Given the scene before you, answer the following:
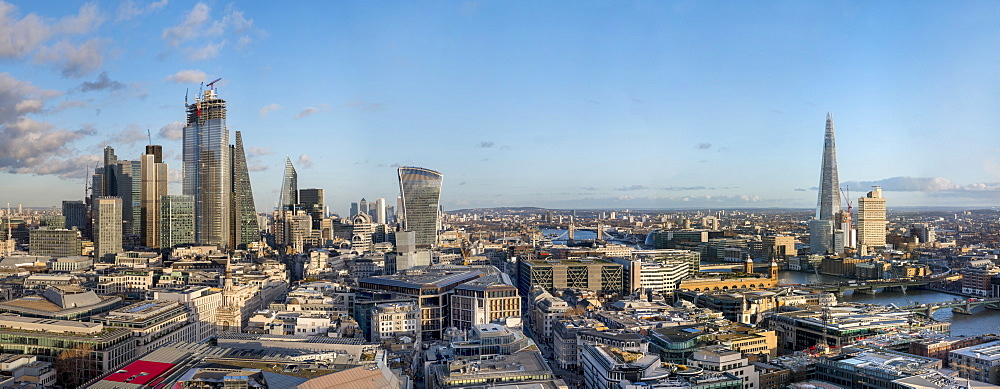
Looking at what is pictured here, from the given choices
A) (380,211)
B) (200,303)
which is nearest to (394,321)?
(200,303)

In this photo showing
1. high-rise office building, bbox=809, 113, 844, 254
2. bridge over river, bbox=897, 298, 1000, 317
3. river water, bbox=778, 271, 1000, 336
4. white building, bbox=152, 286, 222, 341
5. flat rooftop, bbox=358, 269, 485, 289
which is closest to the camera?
white building, bbox=152, 286, 222, 341

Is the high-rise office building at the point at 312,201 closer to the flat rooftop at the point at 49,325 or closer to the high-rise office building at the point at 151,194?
the high-rise office building at the point at 151,194

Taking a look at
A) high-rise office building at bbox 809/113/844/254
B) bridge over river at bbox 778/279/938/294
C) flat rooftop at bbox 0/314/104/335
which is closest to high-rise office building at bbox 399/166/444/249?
bridge over river at bbox 778/279/938/294

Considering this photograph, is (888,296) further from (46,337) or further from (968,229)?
(968,229)

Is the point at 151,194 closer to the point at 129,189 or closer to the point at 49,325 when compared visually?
the point at 129,189

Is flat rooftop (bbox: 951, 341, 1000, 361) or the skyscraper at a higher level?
the skyscraper

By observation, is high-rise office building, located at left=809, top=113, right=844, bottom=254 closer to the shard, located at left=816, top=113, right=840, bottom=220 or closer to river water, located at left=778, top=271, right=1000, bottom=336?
the shard, located at left=816, top=113, right=840, bottom=220
